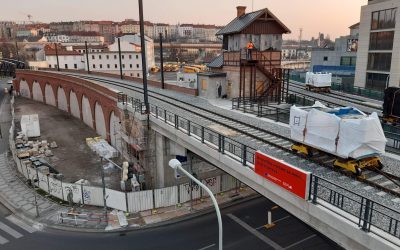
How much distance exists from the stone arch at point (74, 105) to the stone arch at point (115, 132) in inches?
649

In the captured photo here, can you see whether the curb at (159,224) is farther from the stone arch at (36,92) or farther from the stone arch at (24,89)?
the stone arch at (24,89)

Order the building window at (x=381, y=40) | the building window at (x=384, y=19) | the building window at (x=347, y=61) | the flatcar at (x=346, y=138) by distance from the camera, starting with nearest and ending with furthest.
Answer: the flatcar at (x=346, y=138)
the building window at (x=384, y=19)
the building window at (x=381, y=40)
the building window at (x=347, y=61)

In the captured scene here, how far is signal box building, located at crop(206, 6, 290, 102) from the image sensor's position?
29.5m

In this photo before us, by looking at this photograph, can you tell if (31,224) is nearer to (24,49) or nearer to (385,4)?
(385,4)

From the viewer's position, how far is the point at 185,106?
2622cm

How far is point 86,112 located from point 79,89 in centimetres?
356

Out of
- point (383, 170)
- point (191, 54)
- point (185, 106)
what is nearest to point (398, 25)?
point (185, 106)

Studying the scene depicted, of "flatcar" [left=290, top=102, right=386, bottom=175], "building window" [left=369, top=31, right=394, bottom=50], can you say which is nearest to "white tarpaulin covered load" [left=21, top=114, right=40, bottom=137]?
"flatcar" [left=290, top=102, right=386, bottom=175]

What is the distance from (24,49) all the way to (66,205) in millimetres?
132495

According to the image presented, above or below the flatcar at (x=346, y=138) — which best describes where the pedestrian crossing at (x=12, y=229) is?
below

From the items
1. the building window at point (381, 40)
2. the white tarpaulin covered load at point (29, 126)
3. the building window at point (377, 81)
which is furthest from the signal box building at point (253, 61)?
the white tarpaulin covered load at point (29, 126)

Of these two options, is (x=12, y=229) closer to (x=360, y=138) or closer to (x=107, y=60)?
(x=360, y=138)

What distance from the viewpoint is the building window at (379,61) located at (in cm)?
3903

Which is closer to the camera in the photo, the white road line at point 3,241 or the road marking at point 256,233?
the road marking at point 256,233
